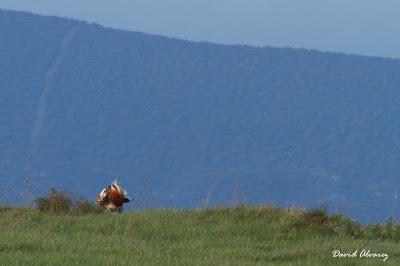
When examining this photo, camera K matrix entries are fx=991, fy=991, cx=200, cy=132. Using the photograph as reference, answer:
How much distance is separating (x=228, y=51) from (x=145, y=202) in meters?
96.7

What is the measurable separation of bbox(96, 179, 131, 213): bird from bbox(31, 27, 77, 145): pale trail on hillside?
79913 mm

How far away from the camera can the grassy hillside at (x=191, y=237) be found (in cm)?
1073

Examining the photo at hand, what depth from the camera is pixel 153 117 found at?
331 feet

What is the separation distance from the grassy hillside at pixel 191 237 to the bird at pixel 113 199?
0.95 m

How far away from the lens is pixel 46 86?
10956 cm

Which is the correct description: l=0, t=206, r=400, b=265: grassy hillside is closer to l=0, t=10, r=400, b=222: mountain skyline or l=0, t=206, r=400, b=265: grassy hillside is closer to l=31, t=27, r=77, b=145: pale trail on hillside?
l=0, t=10, r=400, b=222: mountain skyline

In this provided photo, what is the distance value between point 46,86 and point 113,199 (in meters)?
95.8

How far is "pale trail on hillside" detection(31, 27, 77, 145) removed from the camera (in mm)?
98700

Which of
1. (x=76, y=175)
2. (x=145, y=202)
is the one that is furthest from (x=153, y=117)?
(x=145, y=202)
